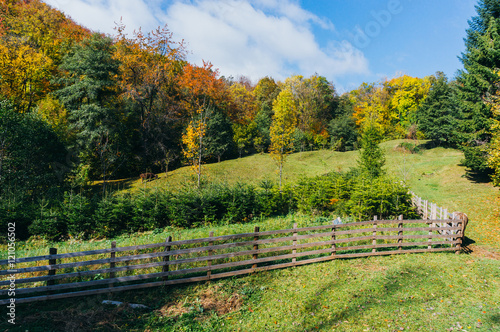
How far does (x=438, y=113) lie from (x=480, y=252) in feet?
122

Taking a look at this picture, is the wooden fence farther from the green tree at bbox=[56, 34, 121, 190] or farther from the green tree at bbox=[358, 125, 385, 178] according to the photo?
the green tree at bbox=[56, 34, 121, 190]

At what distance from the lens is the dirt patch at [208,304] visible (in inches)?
255

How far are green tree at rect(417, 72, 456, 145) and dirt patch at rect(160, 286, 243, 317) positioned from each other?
44.0m

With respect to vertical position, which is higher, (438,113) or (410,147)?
(438,113)

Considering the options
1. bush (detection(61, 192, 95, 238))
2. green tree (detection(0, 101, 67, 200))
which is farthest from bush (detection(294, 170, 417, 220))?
green tree (detection(0, 101, 67, 200))

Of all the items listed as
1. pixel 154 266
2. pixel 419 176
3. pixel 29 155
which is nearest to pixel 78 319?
pixel 154 266

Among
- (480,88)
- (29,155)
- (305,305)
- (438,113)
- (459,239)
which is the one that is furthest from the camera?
(438,113)

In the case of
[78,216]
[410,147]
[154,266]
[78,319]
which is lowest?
[78,319]

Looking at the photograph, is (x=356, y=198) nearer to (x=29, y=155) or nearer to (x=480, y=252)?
(x=480, y=252)

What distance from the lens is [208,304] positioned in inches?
266

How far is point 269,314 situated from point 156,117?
32304 mm

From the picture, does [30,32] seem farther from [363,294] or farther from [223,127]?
[363,294]

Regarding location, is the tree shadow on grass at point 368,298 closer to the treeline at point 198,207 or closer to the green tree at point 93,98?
the treeline at point 198,207

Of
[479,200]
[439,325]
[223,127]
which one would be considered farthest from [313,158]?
[439,325]
